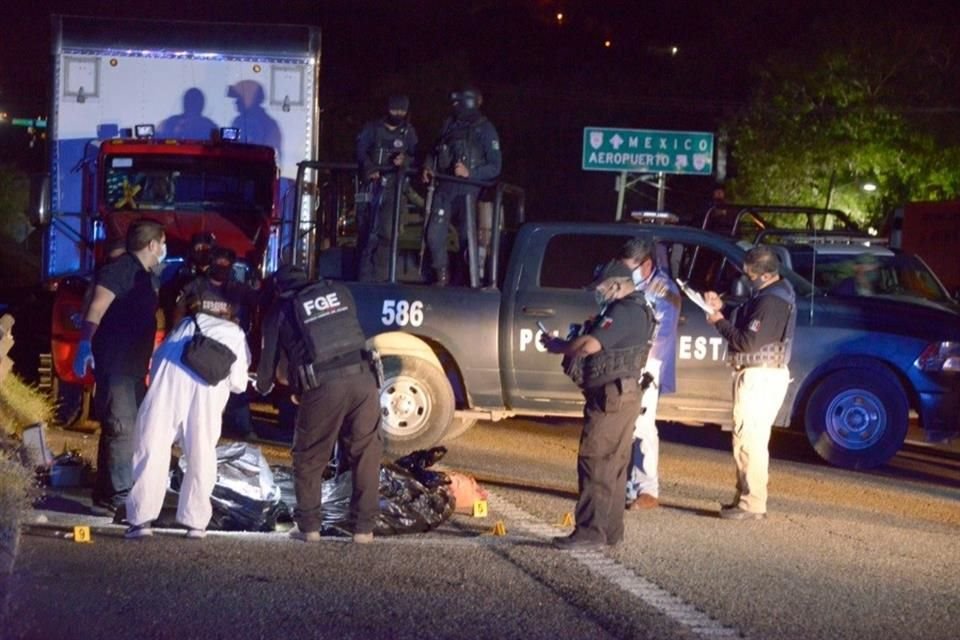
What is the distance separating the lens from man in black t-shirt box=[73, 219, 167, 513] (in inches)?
373

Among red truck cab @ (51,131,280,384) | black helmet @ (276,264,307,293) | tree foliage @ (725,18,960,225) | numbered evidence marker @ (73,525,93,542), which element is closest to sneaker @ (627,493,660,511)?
black helmet @ (276,264,307,293)

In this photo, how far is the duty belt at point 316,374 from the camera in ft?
29.0

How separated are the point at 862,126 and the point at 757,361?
2275 centimetres

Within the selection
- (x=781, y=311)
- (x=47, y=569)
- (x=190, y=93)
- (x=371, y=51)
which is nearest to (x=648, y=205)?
(x=371, y=51)

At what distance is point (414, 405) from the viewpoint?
12.8m

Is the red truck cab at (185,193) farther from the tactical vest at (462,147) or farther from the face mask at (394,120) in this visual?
the tactical vest at (462,147)

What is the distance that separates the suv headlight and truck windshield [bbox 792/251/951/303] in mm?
1873

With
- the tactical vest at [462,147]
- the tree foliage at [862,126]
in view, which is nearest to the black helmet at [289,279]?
the tactical vest at [462,147]

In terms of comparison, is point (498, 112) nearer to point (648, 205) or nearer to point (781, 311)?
point (648, 205)

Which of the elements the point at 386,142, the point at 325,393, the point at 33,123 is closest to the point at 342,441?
the point at 325,393

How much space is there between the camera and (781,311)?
10062 mm

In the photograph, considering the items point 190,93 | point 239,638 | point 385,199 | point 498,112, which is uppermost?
point 498,112

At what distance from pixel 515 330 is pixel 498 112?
36.4 meters

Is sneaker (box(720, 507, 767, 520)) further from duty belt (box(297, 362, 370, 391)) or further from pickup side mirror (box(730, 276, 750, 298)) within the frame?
→ duty belt (box(297, 362, 370, 391))
